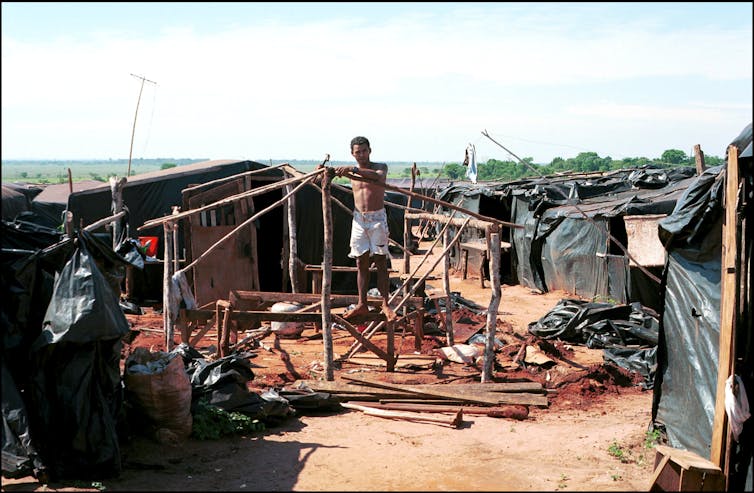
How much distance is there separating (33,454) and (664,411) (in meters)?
5.45

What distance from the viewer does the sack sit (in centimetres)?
676

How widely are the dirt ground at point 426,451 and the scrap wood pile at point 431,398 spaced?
0.44ft

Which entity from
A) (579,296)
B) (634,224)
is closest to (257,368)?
(634,224)

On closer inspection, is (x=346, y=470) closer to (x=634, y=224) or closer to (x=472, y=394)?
(x=472, y=394)

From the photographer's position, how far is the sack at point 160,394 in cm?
676

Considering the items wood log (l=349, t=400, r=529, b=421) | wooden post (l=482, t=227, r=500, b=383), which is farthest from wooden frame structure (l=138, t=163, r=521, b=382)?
wood log (l=349, t=400, r=529, b=421)

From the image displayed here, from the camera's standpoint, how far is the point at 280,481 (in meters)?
6.08

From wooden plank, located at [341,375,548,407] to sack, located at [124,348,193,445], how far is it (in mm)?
2478

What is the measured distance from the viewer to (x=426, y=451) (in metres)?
7.03

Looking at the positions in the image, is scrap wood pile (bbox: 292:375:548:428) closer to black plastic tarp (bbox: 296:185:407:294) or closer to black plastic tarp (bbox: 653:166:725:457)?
black plastic tarp (bbox: 653:166:725:457)

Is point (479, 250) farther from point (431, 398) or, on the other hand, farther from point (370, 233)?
point (431, 398)

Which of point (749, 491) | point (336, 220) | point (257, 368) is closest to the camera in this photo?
point (749, 491)

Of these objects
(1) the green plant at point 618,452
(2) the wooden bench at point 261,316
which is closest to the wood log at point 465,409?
(1) the green plant at point 618,452

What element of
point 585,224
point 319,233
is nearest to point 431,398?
point 319,233
